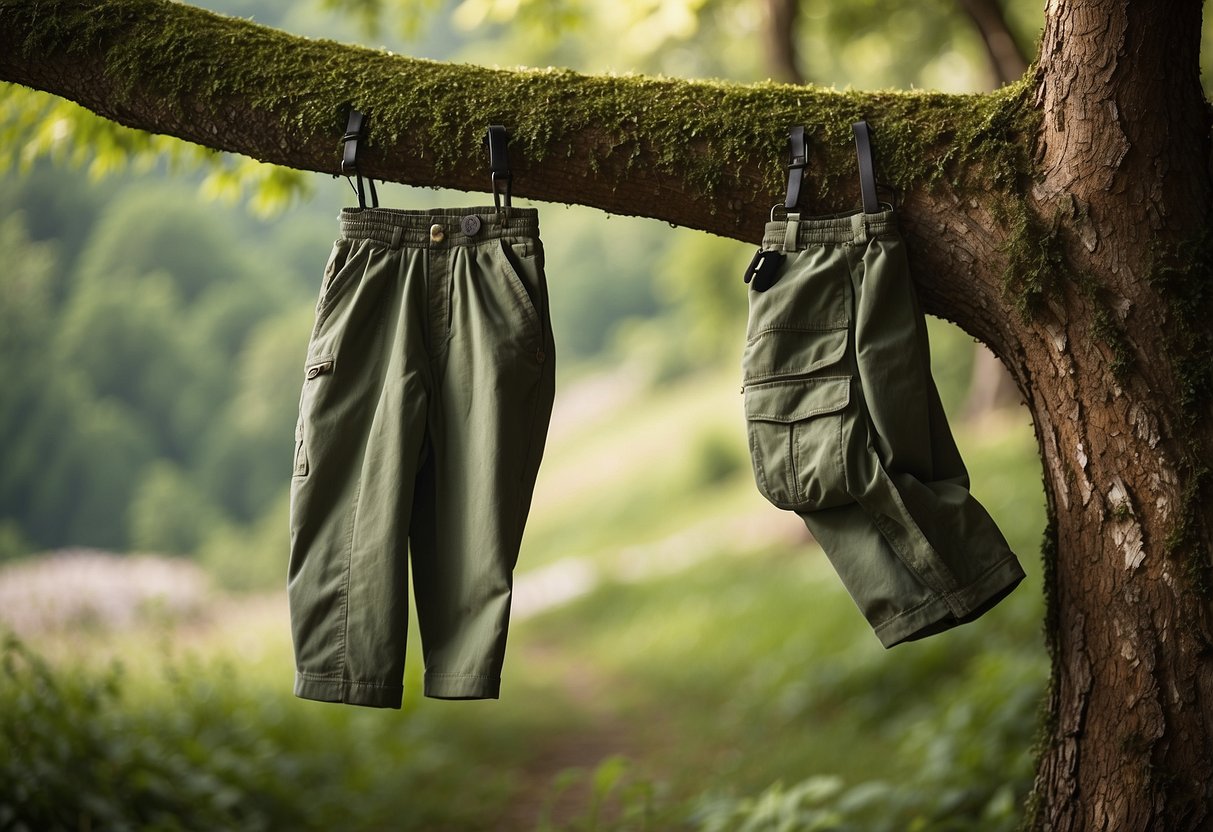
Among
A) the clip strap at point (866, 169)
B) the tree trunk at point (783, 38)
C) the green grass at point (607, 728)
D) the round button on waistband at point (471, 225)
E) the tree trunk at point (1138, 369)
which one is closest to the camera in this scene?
the tree trunk at point (1138, 369)

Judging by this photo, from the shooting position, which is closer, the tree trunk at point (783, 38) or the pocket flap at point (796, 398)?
the pocket flap at point (796, 398)

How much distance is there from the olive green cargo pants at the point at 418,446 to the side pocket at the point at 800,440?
1.60ft

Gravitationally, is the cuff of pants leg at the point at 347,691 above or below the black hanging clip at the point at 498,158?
below

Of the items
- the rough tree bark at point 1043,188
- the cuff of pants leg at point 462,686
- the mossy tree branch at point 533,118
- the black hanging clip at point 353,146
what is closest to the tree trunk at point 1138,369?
the rough tree bark at point 1043,188

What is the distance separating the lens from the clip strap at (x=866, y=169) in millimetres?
2164

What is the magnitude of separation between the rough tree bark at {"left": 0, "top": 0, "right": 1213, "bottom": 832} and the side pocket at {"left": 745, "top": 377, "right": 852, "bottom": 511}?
40 cm

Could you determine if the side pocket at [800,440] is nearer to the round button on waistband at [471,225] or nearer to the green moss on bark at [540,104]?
the green moss on bark at [540,104]

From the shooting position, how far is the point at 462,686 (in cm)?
212

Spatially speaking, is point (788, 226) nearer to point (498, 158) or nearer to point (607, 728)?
point (498, 158)

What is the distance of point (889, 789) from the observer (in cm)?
319

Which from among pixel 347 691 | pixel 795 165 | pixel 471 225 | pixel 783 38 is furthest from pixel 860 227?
pixel 783 38

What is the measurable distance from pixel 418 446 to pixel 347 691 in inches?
21.9

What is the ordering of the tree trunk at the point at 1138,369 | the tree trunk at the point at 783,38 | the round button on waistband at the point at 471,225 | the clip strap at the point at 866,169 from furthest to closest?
1. the tree trunk at the point at 783,38
2. the round button on waistband at the point at 471,225
3. the clip strap at the point at 866,169
4. the tree trunk at the point at 1138,369

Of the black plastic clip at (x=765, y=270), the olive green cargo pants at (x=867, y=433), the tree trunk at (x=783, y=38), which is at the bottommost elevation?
the olive green cargo pants at (x=867, y=433)
